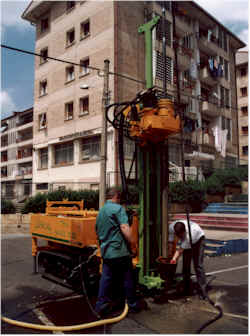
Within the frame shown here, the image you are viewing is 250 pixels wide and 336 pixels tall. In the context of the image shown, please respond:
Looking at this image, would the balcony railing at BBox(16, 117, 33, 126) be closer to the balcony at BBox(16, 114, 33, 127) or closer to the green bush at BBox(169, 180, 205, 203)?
the balcony at BBox(16, 114, 33, 127)

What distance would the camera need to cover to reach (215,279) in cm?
670

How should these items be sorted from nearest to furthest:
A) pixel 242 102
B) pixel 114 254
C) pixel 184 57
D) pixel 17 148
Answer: pixel 114 254 → pixel 184 57 → pixel 242 102 → pixel 17 148

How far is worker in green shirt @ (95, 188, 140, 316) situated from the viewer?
178 inches

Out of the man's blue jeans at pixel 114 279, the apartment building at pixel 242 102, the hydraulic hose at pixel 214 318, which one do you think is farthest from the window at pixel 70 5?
the hydraulic hose at pixel 214 318

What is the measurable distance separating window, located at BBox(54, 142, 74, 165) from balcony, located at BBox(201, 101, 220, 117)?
12817 mm

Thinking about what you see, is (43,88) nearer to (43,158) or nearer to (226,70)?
(43,158)

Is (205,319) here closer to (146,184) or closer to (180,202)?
(146,184)

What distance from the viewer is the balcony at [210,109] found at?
2916 cm

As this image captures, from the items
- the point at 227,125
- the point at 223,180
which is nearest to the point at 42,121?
the point at 223,180

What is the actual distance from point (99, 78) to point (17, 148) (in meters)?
27.1

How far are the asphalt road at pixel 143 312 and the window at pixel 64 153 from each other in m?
18.1

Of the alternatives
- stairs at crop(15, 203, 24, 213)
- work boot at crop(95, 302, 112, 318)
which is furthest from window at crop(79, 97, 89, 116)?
work boot at crop(95, 302, 112, 318)

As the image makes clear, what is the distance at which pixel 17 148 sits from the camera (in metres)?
45.6

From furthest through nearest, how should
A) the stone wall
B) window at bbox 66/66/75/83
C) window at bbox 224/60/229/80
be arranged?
window at bbox 224/60/229/80
window at bbox 66/66/75/83
the stone wall
